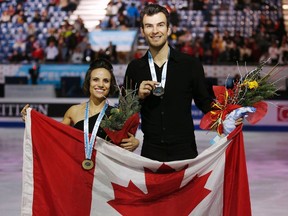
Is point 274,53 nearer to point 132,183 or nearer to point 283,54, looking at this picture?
point 283,54

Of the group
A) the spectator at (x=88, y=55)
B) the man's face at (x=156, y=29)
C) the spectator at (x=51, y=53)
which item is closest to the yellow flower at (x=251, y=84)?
the man's face at (x=156, y=29)

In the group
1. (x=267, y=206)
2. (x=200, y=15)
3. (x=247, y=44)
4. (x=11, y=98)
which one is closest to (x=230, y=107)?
(x=267, y=206)

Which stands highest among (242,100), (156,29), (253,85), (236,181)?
(156,29)

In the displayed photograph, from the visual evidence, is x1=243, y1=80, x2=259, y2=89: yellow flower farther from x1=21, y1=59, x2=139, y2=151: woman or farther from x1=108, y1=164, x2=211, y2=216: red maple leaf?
x1=21, y1=59, x2=139, y2=151: woman

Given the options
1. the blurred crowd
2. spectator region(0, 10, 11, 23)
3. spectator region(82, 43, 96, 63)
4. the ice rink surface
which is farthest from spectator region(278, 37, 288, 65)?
spectator region(0, 10, 11, 23)

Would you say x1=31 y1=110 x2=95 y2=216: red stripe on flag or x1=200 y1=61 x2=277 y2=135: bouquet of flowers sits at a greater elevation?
x1=200 y1=61 x2=277 y2=135: bouquet of flowers

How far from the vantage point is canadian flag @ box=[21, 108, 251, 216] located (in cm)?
412

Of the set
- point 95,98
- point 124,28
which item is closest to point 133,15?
point 124,28

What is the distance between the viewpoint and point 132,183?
163 inches

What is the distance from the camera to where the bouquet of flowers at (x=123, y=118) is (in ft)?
13.0

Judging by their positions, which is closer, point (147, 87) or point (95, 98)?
point (147, 87)

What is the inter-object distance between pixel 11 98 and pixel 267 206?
10.4m

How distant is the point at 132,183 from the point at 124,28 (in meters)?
15.4

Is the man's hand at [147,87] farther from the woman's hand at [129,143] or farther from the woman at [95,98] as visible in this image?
the woman at [95,98]
